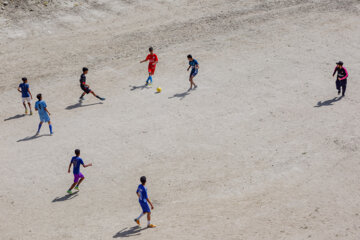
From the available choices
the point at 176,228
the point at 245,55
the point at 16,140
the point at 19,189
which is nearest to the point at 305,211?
the point at 176,228

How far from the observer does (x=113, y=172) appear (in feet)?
59.7

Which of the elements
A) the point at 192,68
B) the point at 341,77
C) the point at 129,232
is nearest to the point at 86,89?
the point at 192,68

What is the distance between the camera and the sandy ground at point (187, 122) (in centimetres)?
1567

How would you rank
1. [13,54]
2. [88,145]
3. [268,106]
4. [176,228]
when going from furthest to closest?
[13,54]
[268,106]
[88,145]
[176,228]

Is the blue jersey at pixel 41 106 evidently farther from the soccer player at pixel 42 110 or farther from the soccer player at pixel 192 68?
the soccer player at pixel 192 68

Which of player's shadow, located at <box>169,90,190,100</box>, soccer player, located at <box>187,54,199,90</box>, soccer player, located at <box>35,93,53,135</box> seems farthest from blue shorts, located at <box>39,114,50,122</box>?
soccer player, located at <box>187,54,199,90</box>

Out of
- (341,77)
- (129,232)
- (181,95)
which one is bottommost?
(129,232)

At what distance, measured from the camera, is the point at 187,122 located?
21.6 meters

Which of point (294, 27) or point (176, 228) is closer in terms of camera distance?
point (176, 228)

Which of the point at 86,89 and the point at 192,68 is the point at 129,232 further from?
the point at 192,68

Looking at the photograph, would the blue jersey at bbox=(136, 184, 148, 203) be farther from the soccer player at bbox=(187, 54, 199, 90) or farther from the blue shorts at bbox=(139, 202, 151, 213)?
the soccer player at bbox=(187, 54, 199, 90)

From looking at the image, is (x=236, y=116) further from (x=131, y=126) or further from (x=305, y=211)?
(x=305, y=211)

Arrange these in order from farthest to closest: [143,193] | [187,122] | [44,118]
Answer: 1. [187,122]
2. [44,118]
3. [143,193]

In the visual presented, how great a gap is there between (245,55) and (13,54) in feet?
43.5
